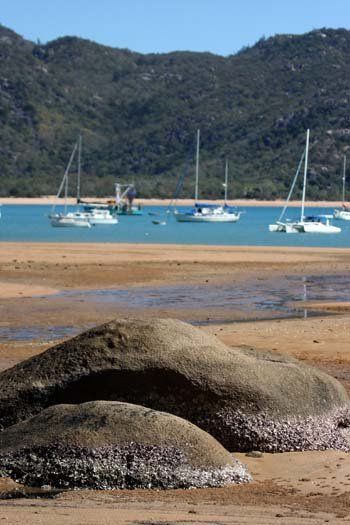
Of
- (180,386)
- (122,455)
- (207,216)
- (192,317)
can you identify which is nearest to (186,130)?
(207,216)

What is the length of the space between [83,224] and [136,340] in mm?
67757

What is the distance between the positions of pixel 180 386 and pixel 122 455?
112 cm

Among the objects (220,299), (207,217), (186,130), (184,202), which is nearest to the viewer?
(220,299)

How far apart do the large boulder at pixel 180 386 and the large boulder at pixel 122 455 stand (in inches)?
27.5

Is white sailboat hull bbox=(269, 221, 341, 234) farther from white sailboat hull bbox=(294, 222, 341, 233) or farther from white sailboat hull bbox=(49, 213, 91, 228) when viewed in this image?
white sailboat hull bbox=(49, 213, 91, 228)

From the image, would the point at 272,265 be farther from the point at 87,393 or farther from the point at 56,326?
the point at 87,393

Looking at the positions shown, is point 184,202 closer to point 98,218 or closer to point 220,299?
point 98,218

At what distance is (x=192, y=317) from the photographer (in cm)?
2122

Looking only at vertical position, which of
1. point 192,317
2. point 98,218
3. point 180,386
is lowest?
point 98,218

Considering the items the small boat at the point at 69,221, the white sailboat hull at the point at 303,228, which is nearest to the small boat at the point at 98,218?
the small boat at the point at 69,221

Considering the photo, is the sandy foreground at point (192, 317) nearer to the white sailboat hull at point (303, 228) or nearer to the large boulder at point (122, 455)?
the large boulder at point (122, 455)

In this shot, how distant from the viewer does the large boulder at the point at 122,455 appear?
845 centimetres

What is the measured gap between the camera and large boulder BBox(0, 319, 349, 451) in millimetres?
9398

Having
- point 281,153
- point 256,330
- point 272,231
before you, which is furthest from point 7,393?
point 281,153
